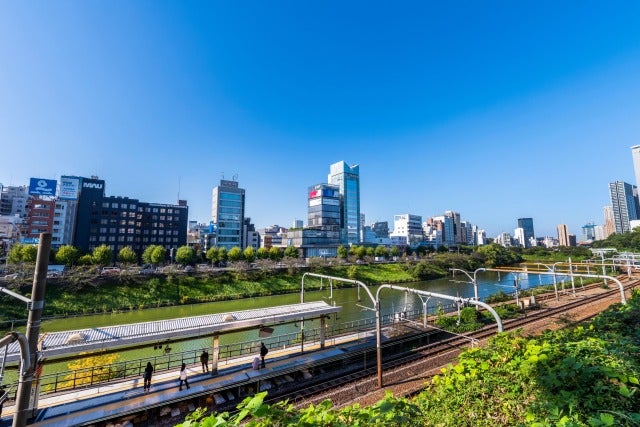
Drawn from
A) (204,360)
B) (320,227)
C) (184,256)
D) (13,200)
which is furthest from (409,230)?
(13,200)

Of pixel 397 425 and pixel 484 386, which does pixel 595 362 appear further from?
pixel 397 425

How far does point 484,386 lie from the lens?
507 centimetres

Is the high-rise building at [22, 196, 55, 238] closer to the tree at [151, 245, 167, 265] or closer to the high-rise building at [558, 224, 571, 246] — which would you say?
the tree at [151, 245, 167, 265]

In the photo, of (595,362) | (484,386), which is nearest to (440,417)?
(484,386)

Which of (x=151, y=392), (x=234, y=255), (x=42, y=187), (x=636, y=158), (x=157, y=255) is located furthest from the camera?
(x=636, y=158)

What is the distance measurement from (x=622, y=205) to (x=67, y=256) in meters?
240

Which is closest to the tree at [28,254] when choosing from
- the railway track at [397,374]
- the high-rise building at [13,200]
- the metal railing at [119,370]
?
the metal railing at [119,370]

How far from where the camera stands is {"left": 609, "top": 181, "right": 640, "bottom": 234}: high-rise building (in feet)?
545

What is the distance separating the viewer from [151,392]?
13281 mm

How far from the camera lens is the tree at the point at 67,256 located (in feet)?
153

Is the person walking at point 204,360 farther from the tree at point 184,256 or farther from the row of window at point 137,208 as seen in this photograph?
the row of window at point 137,208

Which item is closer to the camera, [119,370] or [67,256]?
[119,370]

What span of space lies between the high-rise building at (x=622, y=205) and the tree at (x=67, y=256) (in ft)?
776

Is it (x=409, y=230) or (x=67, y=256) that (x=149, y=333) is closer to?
(x=67, y=256)
